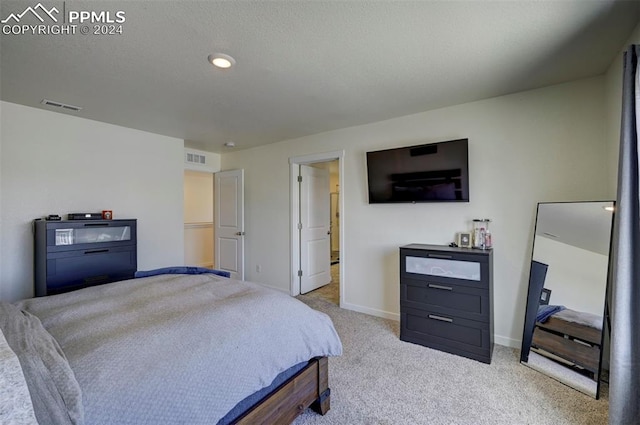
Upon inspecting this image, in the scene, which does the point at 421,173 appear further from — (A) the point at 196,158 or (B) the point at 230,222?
(A) the point at 196,158

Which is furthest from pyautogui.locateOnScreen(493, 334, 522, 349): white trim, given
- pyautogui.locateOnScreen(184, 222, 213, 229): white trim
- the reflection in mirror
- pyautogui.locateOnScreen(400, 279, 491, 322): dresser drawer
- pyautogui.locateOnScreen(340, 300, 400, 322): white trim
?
pyautogui.locateOnScreen(184, 222, 213, 229): white trim

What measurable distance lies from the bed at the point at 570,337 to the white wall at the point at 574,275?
70 mm

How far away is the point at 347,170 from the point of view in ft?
12.4

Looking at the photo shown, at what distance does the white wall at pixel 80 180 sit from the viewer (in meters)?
2.88

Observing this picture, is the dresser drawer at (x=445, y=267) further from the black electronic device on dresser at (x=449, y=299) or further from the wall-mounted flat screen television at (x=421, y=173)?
the wall-mounted flat screen television at (x=421, y=173)

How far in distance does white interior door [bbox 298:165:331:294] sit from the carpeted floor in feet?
6.32

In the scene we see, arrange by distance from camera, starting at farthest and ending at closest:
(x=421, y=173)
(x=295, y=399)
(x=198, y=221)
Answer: (x=198, y=221) → (x=421, y=173) → (x=295, y=399)

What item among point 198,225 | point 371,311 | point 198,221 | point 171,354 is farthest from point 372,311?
point 198,221

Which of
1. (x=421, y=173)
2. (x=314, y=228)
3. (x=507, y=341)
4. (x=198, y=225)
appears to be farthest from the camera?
(x=198, y=225)

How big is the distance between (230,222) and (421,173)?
335 centimetres

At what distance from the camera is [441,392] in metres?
2.05

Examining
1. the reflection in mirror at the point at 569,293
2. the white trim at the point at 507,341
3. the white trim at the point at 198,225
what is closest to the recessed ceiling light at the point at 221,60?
the reflection in mirror at the point at 569,293

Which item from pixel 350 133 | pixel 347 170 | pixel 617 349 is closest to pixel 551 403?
pixel 617 349

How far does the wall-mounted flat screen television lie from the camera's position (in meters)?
2.87
